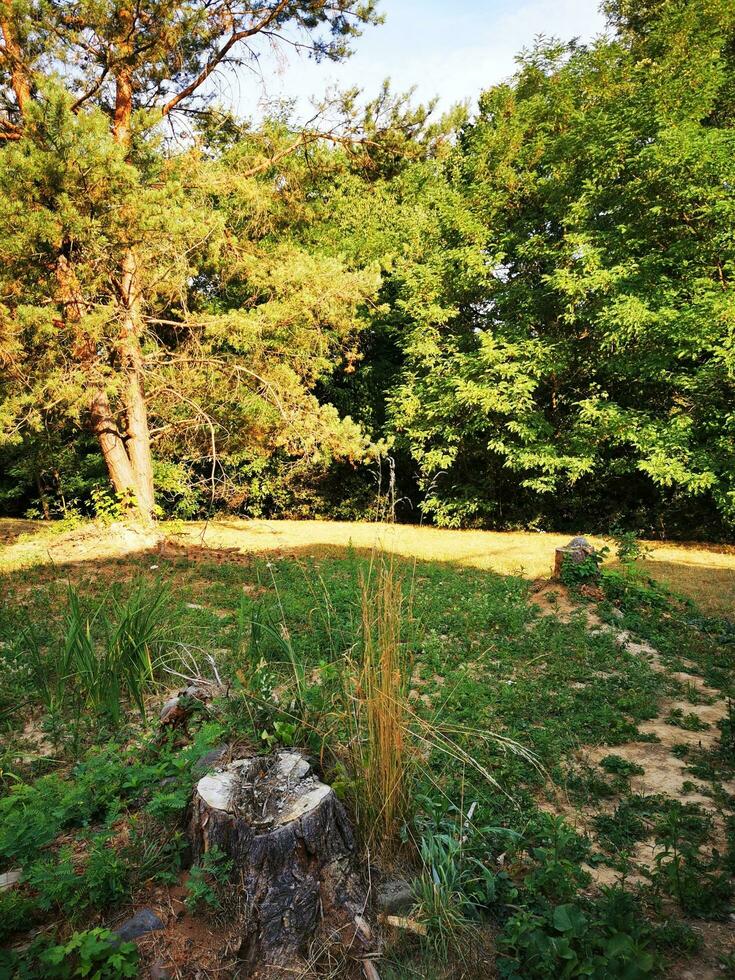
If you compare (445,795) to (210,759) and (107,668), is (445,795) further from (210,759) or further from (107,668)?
(107,668)

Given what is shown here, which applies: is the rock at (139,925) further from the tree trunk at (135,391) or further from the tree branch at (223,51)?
the tree branch at (223,51)

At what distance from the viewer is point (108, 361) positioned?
7906 millimetres

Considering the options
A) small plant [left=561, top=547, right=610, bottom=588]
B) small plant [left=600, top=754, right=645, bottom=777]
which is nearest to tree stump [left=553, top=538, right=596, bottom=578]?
small plant [left=561, top=547, right=610, bottom=588]

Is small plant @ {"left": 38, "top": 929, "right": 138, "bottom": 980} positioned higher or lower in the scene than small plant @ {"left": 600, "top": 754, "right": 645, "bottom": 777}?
higher

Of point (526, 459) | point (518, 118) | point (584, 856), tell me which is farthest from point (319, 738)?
point (518, 118)

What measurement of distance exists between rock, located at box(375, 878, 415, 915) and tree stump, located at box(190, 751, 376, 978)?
7 cm

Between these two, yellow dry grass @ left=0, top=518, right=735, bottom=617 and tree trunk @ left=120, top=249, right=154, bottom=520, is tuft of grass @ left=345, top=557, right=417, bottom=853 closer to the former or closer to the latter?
yellow dry grass @ left=0, top=518, right=735, bottom=617

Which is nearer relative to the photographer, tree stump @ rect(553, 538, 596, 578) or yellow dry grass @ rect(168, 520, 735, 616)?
tree stump @ rect(553, 538, 596, 578)

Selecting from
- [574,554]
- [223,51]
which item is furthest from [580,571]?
[223,51]

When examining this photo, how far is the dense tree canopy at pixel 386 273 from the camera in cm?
706

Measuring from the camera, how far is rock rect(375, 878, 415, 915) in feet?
6.22

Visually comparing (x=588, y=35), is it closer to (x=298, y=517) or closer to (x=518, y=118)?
(x=518, y=118)

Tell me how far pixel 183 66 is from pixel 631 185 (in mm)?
6779

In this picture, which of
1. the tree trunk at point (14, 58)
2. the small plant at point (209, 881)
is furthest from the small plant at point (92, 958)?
the tree trunk at point (14, 58)
